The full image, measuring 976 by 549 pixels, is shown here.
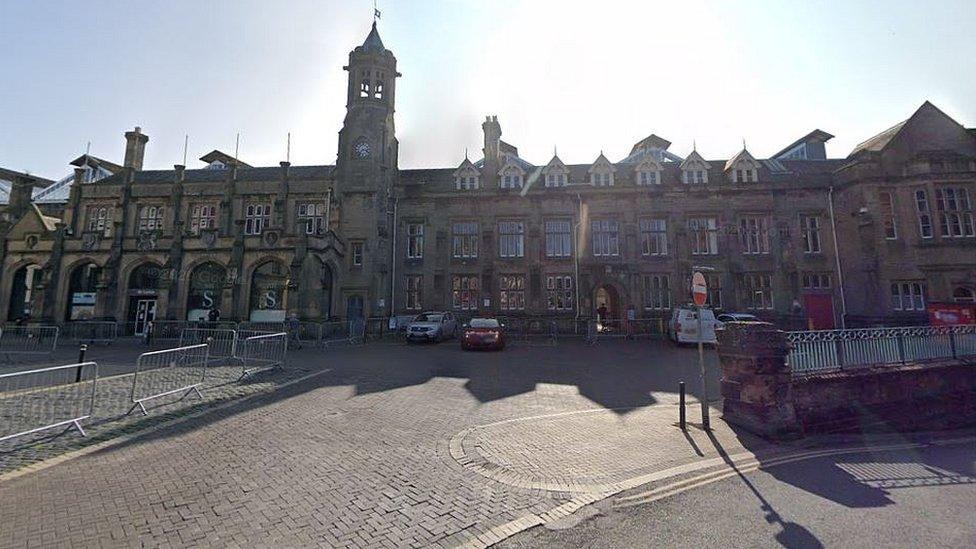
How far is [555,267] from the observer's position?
28.2 m

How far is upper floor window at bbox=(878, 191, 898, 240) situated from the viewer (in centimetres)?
2409

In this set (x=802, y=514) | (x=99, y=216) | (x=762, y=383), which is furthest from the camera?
(x=99, y=216)

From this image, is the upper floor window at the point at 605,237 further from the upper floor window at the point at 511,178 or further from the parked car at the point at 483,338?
the parked car at the point at 483,338

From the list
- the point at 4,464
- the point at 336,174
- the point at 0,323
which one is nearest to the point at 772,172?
the point at 336,174

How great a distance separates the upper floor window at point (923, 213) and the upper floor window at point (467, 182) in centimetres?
2780

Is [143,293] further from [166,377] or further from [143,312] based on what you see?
[166,377]

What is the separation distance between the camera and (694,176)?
28.6 metres

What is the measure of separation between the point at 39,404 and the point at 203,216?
27.3 metres

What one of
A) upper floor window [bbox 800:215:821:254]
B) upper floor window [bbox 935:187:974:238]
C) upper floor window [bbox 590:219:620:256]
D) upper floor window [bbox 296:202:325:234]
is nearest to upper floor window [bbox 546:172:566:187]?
upper floor window [bbox 590:219:620:256]

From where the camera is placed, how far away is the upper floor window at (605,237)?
28.3 meters

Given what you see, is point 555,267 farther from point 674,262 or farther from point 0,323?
point 0,323

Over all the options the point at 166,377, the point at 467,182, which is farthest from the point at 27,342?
the point at 467,182

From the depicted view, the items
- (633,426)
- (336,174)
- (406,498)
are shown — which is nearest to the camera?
(406,498)

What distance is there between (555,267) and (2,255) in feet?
131
